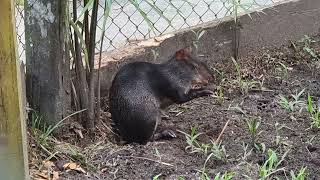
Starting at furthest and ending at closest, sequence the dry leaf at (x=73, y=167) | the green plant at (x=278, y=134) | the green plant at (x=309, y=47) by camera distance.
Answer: the green plant at (x=309, y=47)
the green plant at (x=278, y=134)
the dry leaf at (x=73, y=167)

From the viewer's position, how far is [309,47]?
505 cm

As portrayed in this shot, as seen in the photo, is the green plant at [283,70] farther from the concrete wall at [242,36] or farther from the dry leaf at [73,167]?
the dry leaf at [73,167]

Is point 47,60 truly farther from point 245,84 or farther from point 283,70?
point 283,70

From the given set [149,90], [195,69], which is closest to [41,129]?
[149,90]

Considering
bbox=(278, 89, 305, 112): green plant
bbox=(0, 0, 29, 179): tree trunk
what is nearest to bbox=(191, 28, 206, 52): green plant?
bbox=(278, 89, 305, 112): green plant

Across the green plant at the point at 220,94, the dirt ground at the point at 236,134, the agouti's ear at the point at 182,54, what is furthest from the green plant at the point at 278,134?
the agouti's ear at the point at 182,54

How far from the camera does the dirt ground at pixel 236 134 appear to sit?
3.27m

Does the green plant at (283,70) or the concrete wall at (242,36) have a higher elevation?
the concrete wall at (242,36)

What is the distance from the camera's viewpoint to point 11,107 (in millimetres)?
2592

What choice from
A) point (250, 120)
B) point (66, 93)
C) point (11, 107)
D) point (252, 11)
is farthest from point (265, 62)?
point (11, 107)

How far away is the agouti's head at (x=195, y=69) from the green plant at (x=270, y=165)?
906mm

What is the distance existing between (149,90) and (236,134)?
0.55m

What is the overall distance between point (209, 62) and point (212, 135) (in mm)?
1014

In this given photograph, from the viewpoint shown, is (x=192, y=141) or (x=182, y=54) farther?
(x=182, y=54)
